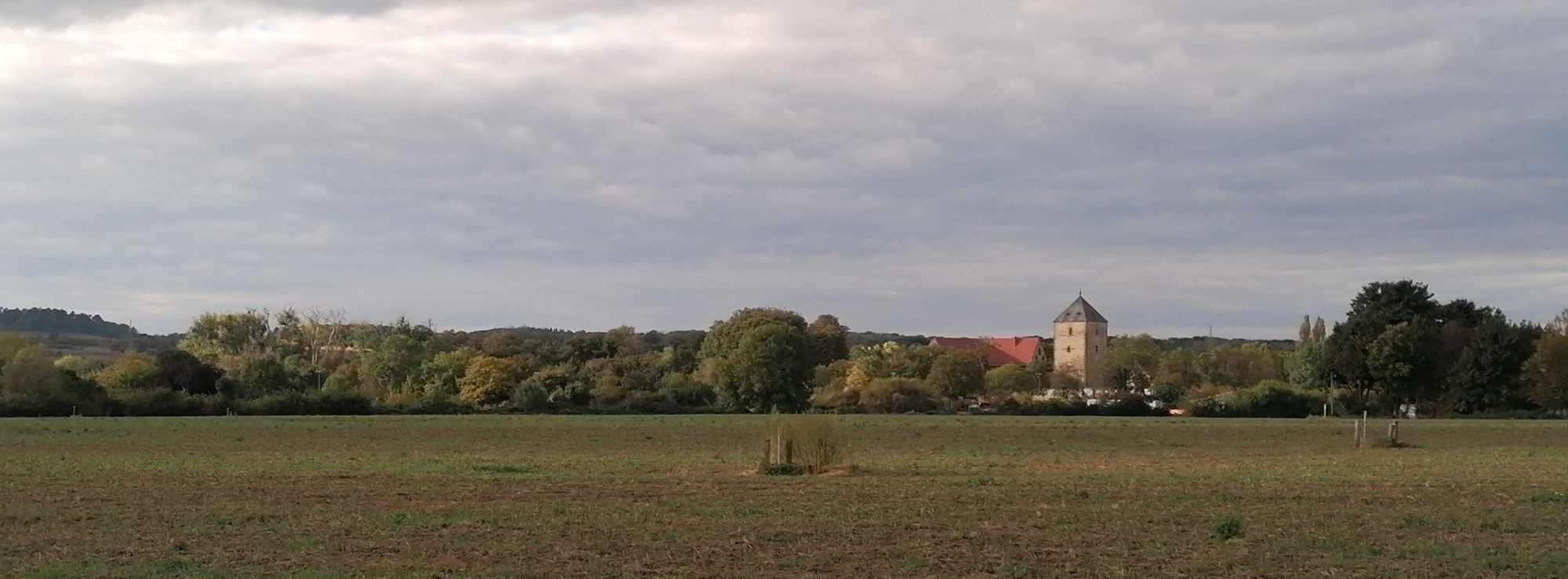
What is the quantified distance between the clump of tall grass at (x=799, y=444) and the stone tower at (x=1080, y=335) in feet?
448

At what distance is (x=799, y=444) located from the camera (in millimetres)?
28703

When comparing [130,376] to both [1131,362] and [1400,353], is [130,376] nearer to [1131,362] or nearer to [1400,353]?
[1400,353]

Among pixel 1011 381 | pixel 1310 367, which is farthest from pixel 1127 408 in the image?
pixel 1011 381

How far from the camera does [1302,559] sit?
49.9 feet

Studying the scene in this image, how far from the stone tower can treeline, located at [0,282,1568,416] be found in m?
37.4

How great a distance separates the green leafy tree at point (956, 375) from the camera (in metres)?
115

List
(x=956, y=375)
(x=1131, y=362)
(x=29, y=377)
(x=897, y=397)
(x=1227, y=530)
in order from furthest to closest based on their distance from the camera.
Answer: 1. (x=1131, y=362)
2. (x=956, y=375)
3. (x=897, y=397)
4. (x=29, y=377)
5. (x=1227, y=530)

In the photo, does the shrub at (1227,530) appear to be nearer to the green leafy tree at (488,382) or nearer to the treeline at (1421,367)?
the treeline at (1421,367)

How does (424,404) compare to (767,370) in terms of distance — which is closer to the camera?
(424,404)

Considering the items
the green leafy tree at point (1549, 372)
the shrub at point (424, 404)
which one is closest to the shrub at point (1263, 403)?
the green leafy tree at point (1549, 372)

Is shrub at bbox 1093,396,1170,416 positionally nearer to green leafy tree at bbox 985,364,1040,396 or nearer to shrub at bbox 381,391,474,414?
green leafy tree at bbox 985,364,1040,396

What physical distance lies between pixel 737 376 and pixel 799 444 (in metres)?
68.1

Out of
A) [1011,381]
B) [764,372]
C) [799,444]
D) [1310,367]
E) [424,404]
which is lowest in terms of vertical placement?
[424,404]

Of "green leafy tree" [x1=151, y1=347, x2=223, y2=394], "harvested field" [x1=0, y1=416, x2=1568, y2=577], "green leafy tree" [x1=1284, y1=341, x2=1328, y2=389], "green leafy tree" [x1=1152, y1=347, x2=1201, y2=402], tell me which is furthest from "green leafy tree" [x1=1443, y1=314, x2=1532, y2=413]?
"green leafy tree" [x1=151, y1=347, x2=223, y2=394]
